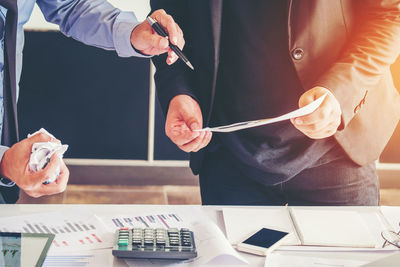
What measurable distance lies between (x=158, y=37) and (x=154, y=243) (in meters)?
0.58

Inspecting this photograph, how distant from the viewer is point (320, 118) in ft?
3.67

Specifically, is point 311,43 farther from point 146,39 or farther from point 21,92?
point 21,92

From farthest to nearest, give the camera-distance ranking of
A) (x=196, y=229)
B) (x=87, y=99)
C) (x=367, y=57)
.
Result: (x=87, y=99) → (x=367, y=57) → (x=196, y=229)

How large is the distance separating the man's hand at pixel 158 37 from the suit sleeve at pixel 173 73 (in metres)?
0.07

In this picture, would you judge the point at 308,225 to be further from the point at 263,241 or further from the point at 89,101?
the point at 89,101

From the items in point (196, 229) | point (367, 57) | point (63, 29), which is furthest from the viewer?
point (63, 29)

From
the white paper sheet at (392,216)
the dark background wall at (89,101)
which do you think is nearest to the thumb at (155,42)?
the white paper sheet at (392,216)

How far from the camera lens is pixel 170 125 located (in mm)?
1289

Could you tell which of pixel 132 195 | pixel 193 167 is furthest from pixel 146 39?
pixel 132 195

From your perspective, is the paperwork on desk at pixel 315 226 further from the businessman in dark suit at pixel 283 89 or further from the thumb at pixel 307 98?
the thumb at pixel 307 98

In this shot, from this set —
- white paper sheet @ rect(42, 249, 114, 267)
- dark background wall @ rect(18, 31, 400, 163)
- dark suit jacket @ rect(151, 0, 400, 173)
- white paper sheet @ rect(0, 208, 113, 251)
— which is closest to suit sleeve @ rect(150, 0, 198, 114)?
dark suit jacket @ rect(151, 0, 400, 173)

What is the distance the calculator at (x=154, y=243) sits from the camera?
938mm

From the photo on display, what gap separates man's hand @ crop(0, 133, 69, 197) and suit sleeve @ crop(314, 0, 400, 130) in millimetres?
624

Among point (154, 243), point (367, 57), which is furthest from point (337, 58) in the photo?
point (154, 243)
